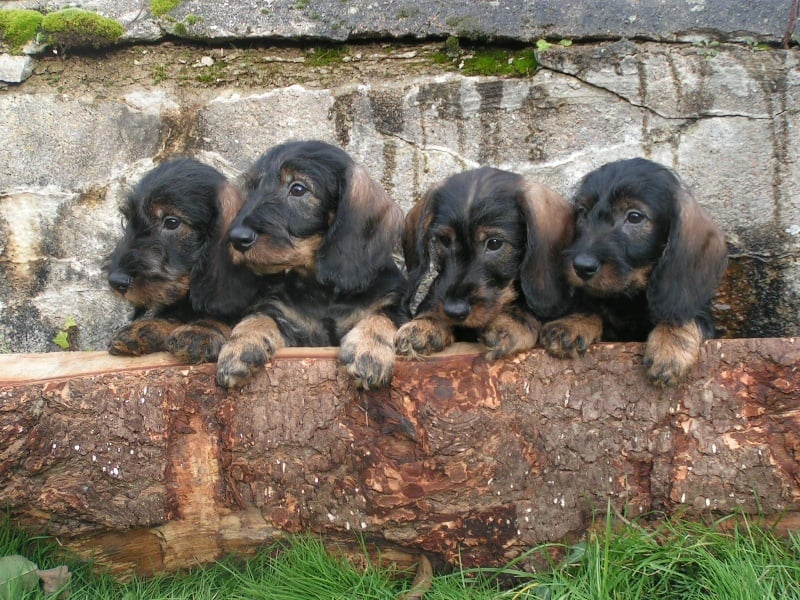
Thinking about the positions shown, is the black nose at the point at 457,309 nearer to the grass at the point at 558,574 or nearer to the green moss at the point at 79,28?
the grass at the point at 558,574

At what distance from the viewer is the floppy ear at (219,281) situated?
4477 millimetres

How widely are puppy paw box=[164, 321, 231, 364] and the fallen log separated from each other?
11 centimetres

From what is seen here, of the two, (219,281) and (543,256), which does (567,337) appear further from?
(219,281)

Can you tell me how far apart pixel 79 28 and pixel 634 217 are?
14.8 ft

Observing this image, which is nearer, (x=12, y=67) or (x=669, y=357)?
(x=669, y=357)

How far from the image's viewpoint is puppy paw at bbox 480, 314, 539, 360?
366 cm

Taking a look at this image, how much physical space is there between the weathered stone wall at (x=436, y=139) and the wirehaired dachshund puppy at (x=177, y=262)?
1.43 m

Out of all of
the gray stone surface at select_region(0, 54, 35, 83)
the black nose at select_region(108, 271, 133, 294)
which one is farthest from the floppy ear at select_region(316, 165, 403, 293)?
the gray stone surface at select_region(0, 54, 35, 83)

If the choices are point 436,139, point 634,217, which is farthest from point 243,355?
point 436,139

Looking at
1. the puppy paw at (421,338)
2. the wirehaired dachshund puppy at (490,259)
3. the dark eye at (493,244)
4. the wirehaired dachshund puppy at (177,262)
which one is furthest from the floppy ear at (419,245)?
the wirehaired dachshund puppy at (177,262)

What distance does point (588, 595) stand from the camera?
3.38 metres

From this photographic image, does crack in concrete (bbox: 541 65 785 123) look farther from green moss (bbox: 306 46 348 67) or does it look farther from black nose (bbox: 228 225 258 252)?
black nose (bbox: 228 225 258 252)

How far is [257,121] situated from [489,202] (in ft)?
8.74

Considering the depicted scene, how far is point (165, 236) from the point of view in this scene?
455 cm
